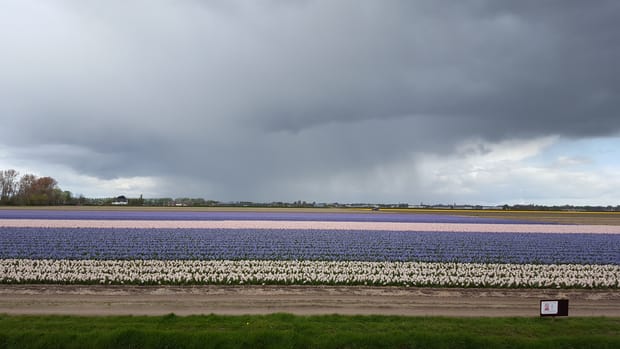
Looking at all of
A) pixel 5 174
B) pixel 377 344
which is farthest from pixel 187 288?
pixel 5 174

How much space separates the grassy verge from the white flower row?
4.93 metres

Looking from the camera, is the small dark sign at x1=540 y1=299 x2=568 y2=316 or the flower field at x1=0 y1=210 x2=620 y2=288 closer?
the small dark sign at x1=540 y1=299 x2=568 y2=316

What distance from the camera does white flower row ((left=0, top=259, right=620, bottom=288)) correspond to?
50.3 feet

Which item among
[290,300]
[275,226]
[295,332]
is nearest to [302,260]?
[290,300]

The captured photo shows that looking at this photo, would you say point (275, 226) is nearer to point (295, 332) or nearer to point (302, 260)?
point (302, 260)

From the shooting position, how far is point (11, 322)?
9.75 m

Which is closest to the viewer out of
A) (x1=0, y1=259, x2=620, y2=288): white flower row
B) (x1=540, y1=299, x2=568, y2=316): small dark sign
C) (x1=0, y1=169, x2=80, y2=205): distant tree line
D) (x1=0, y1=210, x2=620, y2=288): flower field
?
(x1=540, y1=299, x2=568, y2=316): small dark sign

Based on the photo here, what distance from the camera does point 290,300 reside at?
13.0 meters

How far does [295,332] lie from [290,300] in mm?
4013

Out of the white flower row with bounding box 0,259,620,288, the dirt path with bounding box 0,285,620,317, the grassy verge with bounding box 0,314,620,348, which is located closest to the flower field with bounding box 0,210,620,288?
the white flower row with bounding box 0,259,620,288

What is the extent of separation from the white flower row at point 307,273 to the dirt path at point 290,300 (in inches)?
24.3

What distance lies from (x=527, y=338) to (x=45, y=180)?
513ft

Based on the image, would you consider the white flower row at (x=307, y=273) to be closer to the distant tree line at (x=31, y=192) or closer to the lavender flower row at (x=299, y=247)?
the lavender flower row at (x=299, y=247)

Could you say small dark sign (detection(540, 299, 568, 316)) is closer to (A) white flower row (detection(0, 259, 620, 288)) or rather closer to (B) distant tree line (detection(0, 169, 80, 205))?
(A) white flower row (detection(0, 259, 620, 288))
